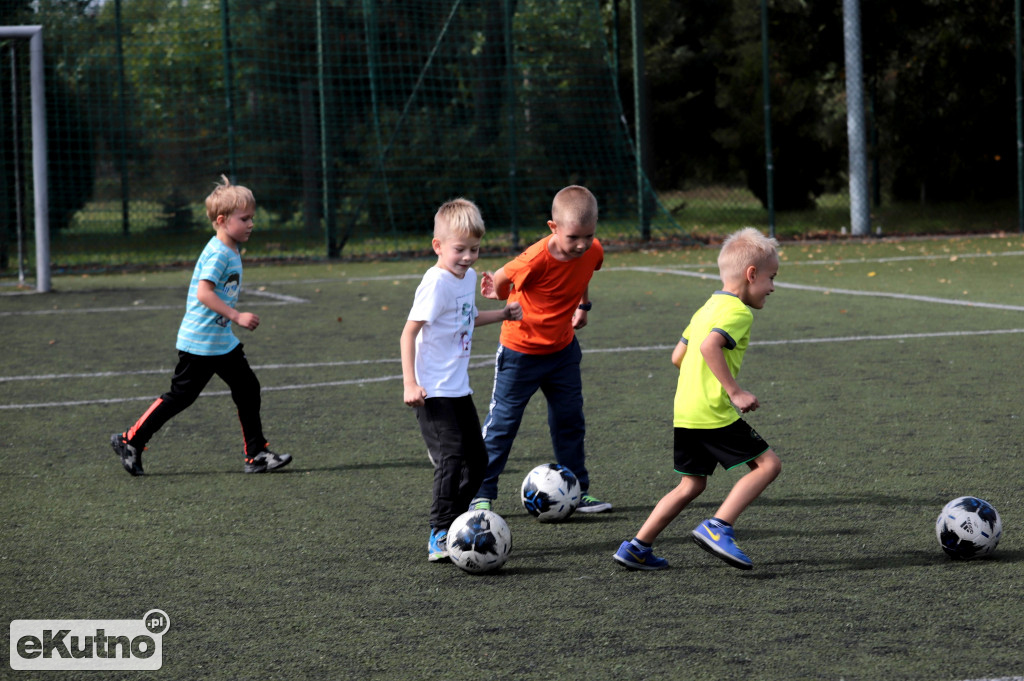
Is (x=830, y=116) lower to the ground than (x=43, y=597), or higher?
higher

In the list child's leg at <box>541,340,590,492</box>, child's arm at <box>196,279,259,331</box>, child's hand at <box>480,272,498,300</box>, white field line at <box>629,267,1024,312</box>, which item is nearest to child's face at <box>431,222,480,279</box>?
child's hand at <box>480,272,498,300</box>

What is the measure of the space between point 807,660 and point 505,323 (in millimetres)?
1993

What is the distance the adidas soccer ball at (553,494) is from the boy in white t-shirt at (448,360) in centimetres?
40

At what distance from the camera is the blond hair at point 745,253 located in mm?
3998

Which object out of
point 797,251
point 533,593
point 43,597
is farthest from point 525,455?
point 797,251

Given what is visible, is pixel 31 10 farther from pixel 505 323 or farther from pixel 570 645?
pixel 570 645

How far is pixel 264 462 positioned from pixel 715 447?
2382 mm

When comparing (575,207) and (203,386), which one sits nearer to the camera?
(575,207)

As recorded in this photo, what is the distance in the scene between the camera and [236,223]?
224 inches

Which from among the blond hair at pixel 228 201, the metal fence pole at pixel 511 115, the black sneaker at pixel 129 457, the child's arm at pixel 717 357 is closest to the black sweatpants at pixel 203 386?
the black sneaker at pixel 129 457

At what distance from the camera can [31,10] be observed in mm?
18766

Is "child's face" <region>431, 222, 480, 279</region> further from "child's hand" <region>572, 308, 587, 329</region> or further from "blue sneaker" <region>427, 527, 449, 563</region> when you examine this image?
"blue sneaker" <region>427, 527, 449, 563</region>

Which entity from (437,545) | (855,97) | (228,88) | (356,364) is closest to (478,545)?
(437,545)

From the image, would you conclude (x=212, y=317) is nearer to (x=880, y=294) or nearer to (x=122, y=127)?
(x=880, y=294)
